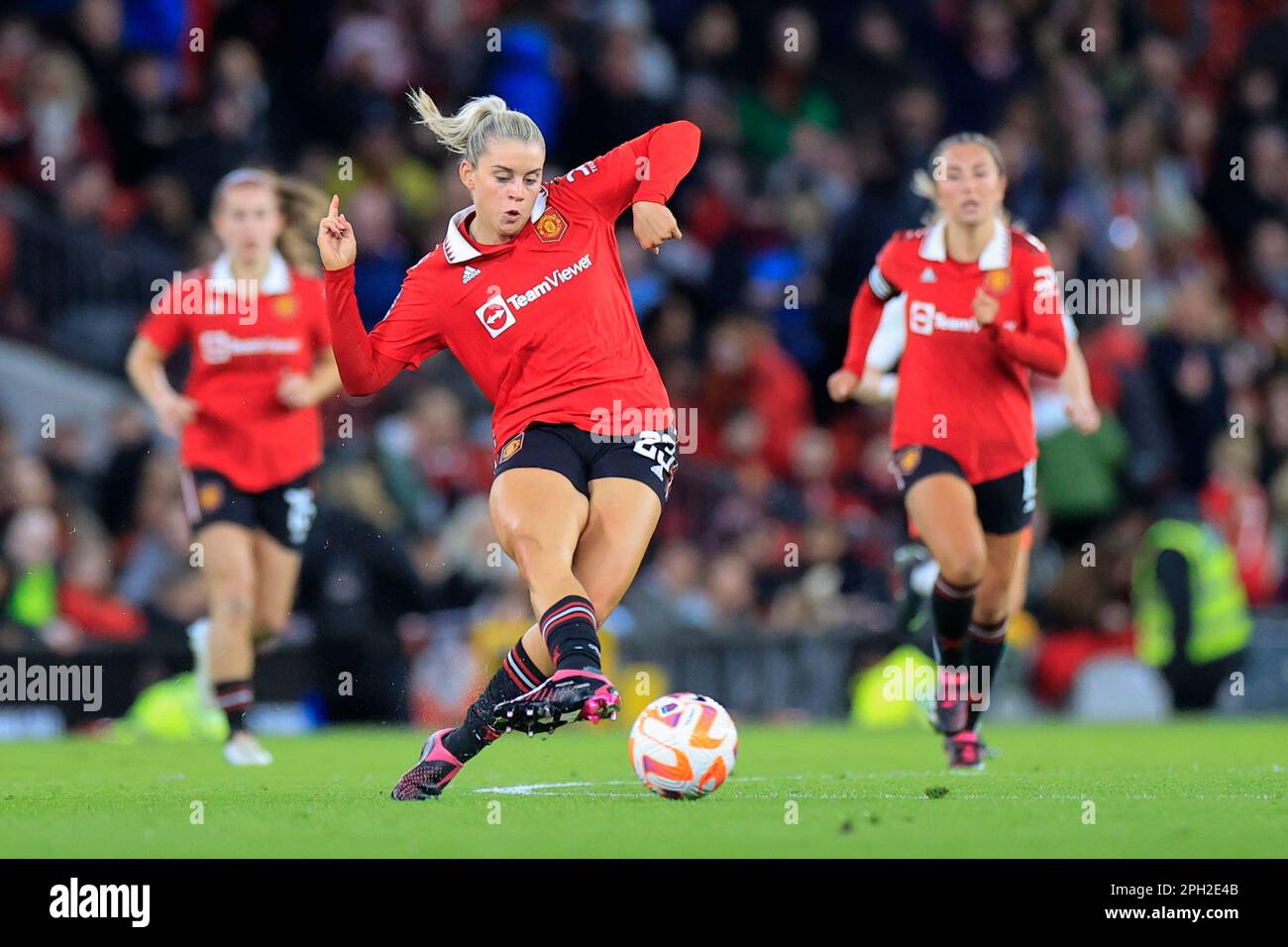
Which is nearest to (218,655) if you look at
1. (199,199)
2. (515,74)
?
(199,199)

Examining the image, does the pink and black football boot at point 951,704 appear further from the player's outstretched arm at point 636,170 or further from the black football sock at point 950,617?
the player's outstretched arm at point 636,170

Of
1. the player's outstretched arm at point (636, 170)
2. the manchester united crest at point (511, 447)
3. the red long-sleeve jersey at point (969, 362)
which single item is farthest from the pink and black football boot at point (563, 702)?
the red long-sleeve jersey at point (969, 362)

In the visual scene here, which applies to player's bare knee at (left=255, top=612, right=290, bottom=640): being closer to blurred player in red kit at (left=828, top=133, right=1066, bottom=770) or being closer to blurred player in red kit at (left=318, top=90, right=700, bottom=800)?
blurred player in red kit at (left=828, top=133, right=1066, bottom=770)

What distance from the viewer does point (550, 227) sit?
7.21 meters

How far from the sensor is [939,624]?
9.13m

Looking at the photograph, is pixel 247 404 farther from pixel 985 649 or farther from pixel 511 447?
pixel 985 649

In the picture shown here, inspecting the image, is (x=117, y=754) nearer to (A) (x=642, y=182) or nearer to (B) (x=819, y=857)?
(A) (x=642, y=182)

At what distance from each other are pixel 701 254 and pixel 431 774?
10.1m

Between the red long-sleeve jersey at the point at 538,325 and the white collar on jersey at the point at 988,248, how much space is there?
2.16 m

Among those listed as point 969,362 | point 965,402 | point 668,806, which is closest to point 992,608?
point 965,402

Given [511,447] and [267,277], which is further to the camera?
[267,277]

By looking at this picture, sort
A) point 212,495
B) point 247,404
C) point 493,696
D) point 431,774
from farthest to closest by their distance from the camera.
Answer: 1. point 247,404
2. point 212,495
3. point 431,774
4. point 493,696

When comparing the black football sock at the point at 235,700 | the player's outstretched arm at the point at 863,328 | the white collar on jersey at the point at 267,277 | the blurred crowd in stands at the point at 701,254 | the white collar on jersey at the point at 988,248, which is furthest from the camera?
the blurred crowd in stands at the point at 701,254

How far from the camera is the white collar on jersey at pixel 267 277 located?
10.5 m
